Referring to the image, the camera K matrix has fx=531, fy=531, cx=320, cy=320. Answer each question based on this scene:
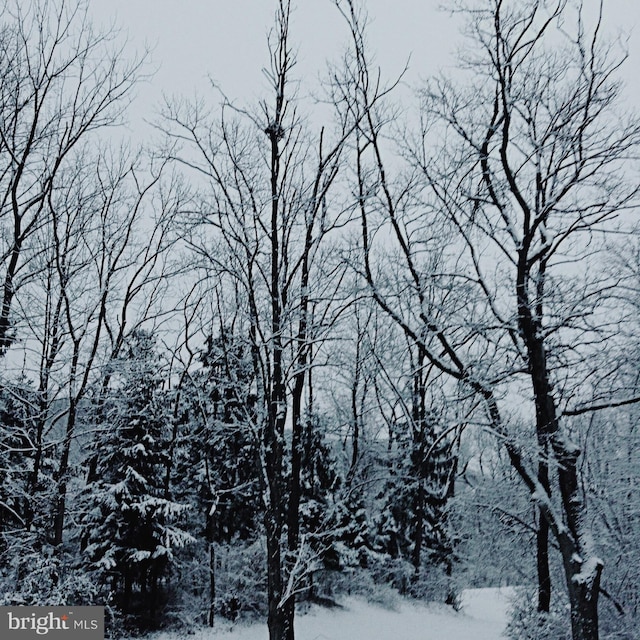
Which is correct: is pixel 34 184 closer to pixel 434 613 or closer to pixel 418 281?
pixel 418 281

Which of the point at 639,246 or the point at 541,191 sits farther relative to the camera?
the point at 639,246

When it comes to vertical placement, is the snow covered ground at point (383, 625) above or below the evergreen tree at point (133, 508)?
below

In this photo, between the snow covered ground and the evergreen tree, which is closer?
the evergreen tree

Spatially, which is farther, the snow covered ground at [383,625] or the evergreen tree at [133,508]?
the snow covered ground at [383,625]

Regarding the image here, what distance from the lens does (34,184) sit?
31.4ft

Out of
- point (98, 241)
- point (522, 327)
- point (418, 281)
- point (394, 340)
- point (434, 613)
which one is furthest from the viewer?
point (434, 613)

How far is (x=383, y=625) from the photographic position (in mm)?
19172

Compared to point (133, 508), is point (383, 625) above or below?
below

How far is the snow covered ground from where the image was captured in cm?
1681

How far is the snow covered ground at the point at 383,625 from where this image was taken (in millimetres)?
16812

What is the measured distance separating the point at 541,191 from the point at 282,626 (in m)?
7.10

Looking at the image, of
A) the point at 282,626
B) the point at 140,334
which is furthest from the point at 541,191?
the point at 140,334

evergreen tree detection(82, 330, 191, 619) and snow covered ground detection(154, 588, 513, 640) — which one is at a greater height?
evergreen tree detection(82, 330, 191, 619)

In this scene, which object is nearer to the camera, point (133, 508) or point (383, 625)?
point (133, 508)
